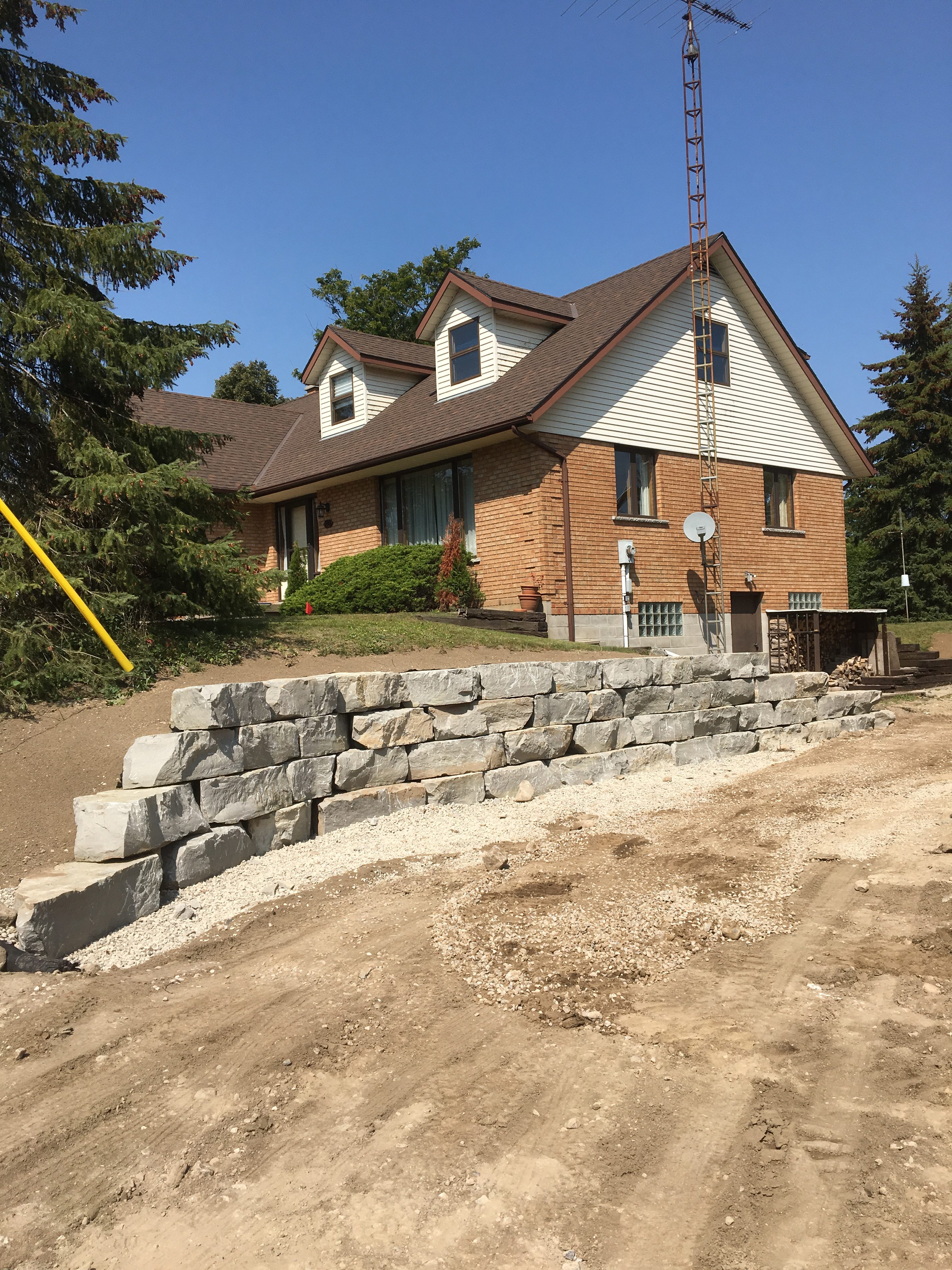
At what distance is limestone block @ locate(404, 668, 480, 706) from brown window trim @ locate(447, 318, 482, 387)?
1075 centimetres

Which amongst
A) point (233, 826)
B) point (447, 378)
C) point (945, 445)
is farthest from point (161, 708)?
point (945, 445)

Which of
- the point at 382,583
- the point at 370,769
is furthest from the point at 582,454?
the point at 370,769

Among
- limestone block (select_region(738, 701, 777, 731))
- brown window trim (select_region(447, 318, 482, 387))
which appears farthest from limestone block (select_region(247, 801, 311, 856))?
brown window trim (select_region(447, 318, 482, 387))

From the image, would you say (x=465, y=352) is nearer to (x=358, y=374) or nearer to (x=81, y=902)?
(x=358, y=374)

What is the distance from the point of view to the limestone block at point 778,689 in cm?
1192

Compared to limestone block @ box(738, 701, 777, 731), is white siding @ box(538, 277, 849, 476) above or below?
above

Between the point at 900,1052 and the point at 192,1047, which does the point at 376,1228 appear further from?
the point at 900,1052

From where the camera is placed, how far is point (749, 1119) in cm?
331

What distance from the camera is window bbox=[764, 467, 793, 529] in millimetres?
19578

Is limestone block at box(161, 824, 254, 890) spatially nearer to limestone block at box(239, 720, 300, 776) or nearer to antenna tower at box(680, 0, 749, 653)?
limestone block at box(239, 720, 300, 776)

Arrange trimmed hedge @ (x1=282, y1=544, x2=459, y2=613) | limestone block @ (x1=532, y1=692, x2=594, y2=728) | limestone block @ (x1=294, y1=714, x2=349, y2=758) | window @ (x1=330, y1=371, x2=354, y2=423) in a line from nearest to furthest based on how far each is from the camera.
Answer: limestone block @ (x1=294, y1=714, x2=349, y2=758), limestone block @ (x1=532, y1=692, x2=594, y2=728), trimmed hedge @ (x1=282, y1=544, x2=459, y2=613), window @ (x1=330, y1=371, x2=354, y2=423)

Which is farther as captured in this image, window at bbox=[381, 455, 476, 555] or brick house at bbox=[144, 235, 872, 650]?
window at bbox=[381, 455, 476, 555]

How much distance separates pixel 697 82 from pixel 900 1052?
19.1 meters

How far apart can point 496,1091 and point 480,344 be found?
15.9 m
